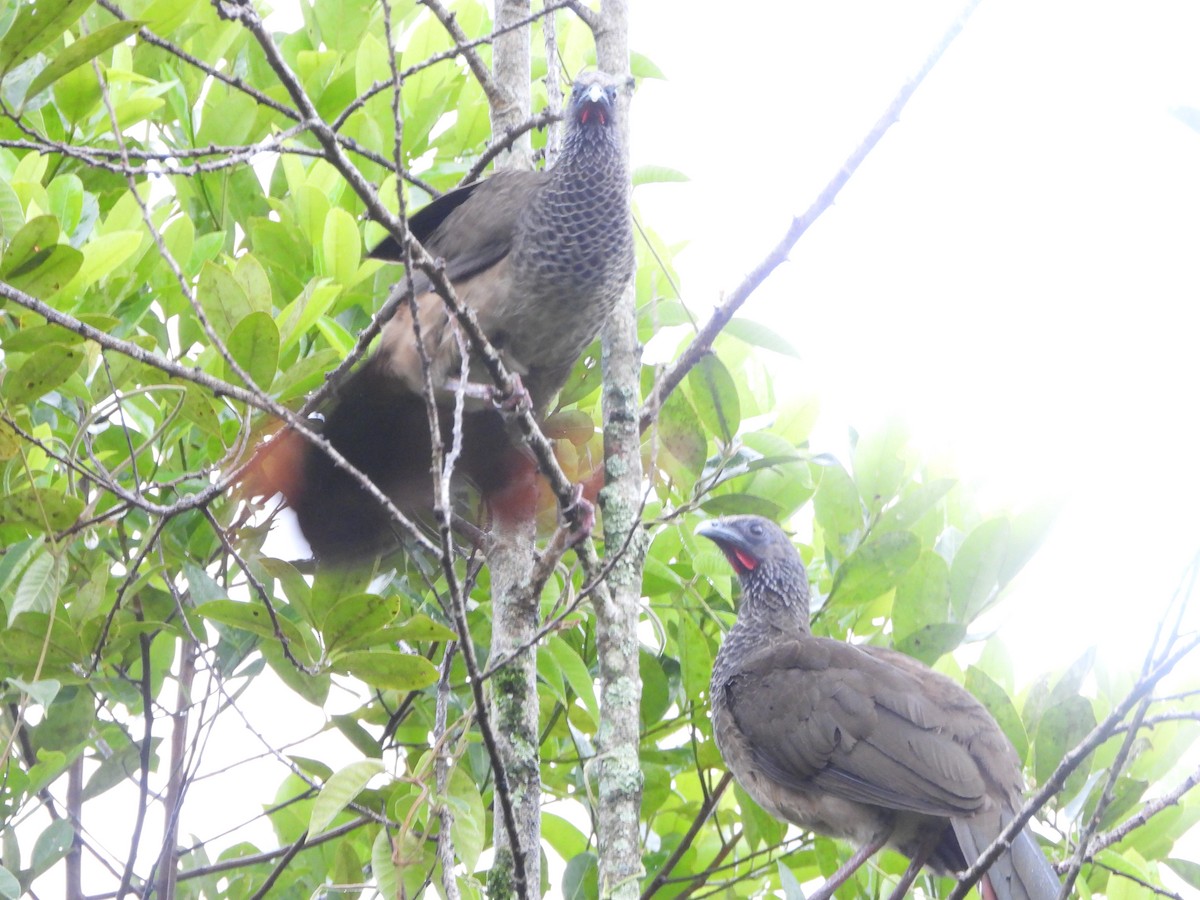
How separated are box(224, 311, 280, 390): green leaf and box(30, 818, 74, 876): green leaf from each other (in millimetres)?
1106

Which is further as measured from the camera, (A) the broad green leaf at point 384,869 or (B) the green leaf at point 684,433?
(B) the green leaf at point 684,433

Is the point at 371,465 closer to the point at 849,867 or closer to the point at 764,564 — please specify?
the point at 764,564

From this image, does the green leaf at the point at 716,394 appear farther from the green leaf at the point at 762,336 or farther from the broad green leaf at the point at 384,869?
the broad green leaf at the point at 384,869

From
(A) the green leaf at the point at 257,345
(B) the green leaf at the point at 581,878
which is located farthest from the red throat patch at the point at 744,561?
(A) the green leaf at the point at 257,345

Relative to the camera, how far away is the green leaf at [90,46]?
239 cm

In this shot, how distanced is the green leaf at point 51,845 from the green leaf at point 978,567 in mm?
2121

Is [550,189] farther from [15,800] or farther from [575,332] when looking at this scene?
[15,800]

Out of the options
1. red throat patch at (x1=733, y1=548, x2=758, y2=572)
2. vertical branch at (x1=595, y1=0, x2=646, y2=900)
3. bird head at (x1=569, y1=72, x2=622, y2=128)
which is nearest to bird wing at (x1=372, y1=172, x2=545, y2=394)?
bird head at (x1=569, y1=72, x2=622, y2=128)

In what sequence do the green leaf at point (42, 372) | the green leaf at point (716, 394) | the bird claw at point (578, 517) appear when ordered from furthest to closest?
the green leaf at point (716, 394) → the bird claw at point (578, 517) → the green leaf at point (42, 372)

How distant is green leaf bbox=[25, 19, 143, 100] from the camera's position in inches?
94.3

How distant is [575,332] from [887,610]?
3.77 ft

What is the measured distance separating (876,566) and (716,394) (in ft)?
1.86

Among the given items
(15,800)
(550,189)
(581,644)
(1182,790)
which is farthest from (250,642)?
(1182,790)

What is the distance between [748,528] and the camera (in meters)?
4.19
